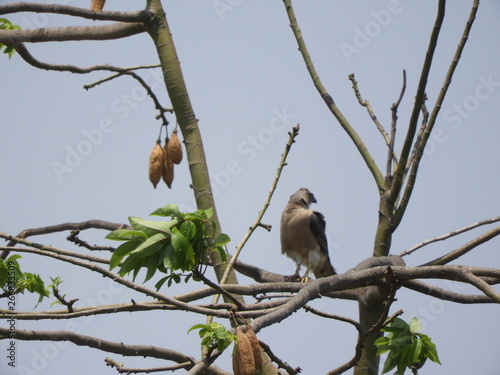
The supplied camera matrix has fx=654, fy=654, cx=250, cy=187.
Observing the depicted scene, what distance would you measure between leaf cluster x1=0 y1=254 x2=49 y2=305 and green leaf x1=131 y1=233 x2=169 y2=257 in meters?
1.31

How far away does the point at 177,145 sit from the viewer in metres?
4.61

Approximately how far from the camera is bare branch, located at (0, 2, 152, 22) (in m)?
4.02

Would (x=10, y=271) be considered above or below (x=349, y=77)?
below

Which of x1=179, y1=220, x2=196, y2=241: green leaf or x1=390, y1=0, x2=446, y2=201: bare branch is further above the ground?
x1=390, y1=0, x2=446, y2=201: bare branch

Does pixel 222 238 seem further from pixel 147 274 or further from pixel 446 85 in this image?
pixel 446 85

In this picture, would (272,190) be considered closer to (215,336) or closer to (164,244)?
(164,244)

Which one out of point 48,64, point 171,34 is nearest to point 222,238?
point 171,34

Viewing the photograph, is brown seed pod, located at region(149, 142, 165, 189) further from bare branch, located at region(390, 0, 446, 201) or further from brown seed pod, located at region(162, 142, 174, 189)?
bare branch, located at region(390, 0, 446, 201)

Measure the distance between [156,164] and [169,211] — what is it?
2019 mm

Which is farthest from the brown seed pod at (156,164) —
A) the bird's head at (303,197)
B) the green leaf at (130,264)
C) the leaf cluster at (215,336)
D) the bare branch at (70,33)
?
the bird's head at (303,197)

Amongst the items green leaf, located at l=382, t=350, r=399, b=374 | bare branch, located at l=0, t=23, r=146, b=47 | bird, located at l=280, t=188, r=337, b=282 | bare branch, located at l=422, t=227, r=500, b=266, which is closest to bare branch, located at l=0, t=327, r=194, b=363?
green leaf, located at l=382, t=350, r=399, b=374

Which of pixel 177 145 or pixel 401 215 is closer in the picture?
pixel 401 215

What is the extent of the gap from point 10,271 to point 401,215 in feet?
7.69

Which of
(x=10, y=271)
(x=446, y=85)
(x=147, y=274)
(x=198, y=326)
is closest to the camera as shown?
(x=198, y=326)
